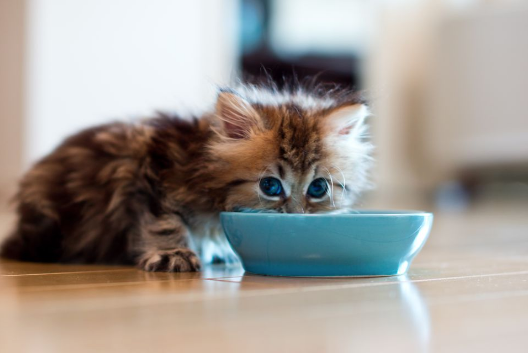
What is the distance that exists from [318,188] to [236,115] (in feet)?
0.98

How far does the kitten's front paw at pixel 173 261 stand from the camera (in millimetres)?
1841

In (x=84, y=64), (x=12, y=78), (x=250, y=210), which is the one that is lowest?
(x=250, y=210)

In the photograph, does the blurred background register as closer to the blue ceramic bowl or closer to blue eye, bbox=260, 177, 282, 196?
blue eye, bbox=260, 177, 282, 196

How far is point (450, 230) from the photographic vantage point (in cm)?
364

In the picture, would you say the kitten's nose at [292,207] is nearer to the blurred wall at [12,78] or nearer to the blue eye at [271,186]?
the blue eye at [271,186]

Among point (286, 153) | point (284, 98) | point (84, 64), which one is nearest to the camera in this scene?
point (286, 153)

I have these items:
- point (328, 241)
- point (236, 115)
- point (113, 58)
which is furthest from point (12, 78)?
point (328, 241)

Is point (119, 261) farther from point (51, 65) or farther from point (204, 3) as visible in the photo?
point (204, 3)

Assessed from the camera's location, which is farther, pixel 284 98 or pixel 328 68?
pixel 328 68

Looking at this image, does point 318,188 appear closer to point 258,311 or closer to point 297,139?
point 297,139

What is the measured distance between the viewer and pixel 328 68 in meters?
7.40

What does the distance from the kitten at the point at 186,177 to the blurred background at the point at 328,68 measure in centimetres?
243

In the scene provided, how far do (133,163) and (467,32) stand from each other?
5746 mm

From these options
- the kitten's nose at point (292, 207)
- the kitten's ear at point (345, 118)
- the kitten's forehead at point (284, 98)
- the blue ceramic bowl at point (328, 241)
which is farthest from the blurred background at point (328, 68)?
the blue ceramic bowl at point (328, 241)
